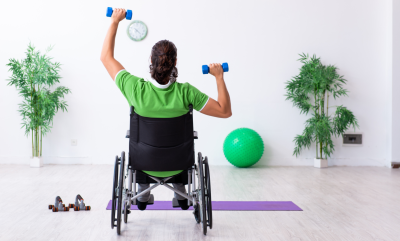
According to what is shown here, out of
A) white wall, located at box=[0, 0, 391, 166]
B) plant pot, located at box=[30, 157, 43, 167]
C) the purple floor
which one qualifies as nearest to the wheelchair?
the purple floor

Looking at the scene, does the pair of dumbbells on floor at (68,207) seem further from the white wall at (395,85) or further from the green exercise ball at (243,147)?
the white wall at (395,85)

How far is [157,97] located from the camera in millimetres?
2037

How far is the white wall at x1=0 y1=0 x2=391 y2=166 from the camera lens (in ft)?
16.5

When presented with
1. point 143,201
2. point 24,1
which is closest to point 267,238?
point 143,201

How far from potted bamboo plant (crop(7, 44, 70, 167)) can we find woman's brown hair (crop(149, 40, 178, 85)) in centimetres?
313

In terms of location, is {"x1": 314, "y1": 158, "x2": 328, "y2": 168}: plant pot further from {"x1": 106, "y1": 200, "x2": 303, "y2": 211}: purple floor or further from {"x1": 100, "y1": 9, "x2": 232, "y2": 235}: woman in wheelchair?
{"x1": 100, "y1": 9, "x2": 232, "y2": 235}: woman in wheelchair

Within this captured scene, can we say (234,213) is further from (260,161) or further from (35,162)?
(35,162)

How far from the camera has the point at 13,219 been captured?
2533 millimetres

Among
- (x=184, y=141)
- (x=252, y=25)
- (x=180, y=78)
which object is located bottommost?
(x=184, y=141)

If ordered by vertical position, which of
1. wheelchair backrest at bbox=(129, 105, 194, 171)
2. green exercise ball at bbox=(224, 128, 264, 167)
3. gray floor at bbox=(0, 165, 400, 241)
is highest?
wheelchair backrest at bbox=(129, 105, 194, 171)

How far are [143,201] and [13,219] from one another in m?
0.97

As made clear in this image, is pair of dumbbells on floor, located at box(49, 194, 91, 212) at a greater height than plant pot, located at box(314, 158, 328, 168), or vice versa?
plant pot, located at box(314, 158, 328, 168)

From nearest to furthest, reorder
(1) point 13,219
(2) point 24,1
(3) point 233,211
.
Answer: (1) point 13,219 → (3) point 233,211 → (2) point 24,1

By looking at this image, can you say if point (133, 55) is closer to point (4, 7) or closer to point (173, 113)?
point (4, 7)
